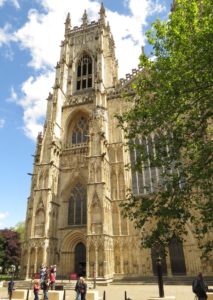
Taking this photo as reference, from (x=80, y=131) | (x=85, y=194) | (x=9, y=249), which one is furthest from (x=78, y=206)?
(x=9, y=249)

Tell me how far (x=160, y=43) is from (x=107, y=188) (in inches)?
539

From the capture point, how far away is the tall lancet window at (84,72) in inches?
1277

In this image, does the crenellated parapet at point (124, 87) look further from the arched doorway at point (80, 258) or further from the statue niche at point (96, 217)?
the arched doorway at point (80, 258)

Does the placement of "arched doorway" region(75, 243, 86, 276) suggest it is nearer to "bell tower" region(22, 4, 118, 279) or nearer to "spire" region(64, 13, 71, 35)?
"bell tower" region(22, 4, 118, 279)

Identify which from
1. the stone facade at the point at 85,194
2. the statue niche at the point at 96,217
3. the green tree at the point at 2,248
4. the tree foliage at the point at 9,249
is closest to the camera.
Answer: the statue niche at the point at 96,217

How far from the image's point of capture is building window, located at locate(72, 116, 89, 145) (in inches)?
1088

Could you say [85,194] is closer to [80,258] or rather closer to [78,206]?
[78,206]

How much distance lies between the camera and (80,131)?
28312mm

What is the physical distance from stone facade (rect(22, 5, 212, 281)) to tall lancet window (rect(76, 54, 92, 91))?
0.41m

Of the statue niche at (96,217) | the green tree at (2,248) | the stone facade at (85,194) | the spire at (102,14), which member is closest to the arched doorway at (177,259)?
the stone facade at (85,194)

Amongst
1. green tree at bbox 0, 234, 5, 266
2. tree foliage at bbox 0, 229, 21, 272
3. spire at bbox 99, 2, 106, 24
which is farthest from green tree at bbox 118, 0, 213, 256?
tree foliage at bbox 0, 229, 21, 272

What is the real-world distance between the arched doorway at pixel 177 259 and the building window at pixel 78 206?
7961 millimetres

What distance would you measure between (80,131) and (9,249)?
787 inches

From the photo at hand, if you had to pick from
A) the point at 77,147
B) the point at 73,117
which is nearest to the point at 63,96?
A: the point at 73,117
